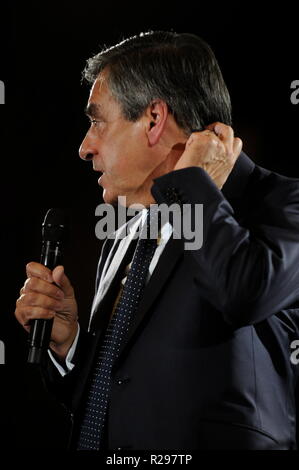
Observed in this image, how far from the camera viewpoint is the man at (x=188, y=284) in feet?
3.47

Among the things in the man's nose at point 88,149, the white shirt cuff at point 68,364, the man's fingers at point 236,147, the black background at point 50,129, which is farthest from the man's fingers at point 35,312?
the black background at point 50,129

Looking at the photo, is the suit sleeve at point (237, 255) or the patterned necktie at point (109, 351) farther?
the patterned necktie at point (109, 351)

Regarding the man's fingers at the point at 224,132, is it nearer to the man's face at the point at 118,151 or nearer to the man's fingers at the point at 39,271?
the man's face at the point at 118,151

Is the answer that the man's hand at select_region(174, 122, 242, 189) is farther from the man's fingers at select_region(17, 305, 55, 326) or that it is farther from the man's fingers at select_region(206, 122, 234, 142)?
the man's fingers at select_region(17, 305, 55, 326)

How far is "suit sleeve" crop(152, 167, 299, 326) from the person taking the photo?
1021 millimetres

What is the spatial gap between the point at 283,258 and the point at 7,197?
4.79 feet

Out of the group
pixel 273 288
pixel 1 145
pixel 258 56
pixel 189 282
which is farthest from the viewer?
pixel 1 145

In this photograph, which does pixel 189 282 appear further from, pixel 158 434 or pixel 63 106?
pixel 63 106

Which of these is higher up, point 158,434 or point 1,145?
point 1,145

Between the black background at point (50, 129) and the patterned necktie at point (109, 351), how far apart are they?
0.90 metres

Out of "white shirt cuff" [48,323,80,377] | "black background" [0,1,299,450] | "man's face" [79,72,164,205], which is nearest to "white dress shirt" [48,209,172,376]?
"white shirt cuff" [48,323,80,377]

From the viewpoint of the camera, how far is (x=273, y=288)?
104 centimetres

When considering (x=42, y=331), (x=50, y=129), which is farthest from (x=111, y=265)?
(x=50, y=129)
